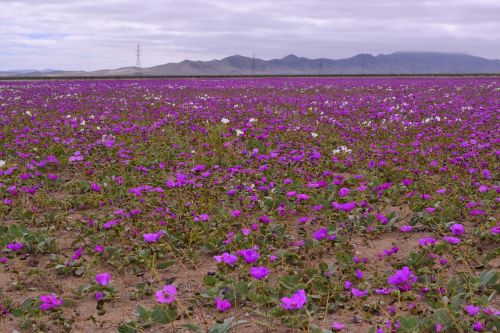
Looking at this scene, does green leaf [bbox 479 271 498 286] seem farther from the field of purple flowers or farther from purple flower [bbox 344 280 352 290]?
purple flower [bbox 344 280 352 290]

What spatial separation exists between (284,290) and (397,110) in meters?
12.3

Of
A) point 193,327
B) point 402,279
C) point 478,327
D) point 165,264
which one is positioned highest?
point 402,279

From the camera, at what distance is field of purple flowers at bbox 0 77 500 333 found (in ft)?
11.6

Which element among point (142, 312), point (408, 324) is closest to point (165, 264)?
point (142, 312)

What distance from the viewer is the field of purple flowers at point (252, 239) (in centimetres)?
354

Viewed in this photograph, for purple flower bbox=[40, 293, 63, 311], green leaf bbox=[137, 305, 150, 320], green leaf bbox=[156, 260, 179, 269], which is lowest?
green leaf bbox=[156, 260, 179, 269]

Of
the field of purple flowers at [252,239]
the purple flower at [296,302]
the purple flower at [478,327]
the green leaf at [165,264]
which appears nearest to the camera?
the purple flower at [478,327]

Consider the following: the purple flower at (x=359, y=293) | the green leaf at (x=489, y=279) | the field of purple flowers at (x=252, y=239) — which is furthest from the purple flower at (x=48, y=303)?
the green leaf at (x=489, y=279)

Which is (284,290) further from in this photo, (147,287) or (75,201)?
(75,201)

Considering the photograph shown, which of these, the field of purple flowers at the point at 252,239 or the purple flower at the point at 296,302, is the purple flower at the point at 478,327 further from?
the purple flower at the point at 296,302

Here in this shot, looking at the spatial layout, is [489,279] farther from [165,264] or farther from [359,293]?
[165,264]

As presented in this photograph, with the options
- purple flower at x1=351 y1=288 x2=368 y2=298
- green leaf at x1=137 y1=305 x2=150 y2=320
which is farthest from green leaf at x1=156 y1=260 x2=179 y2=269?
purple flower at x1=351 y1=288 x2=368 y2=298

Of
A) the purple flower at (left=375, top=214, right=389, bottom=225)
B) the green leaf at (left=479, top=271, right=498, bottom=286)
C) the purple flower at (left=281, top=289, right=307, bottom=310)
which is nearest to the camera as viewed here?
the purple flower at (left=281, top=289, right=307, bottom=310)

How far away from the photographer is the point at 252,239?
16.2ft
